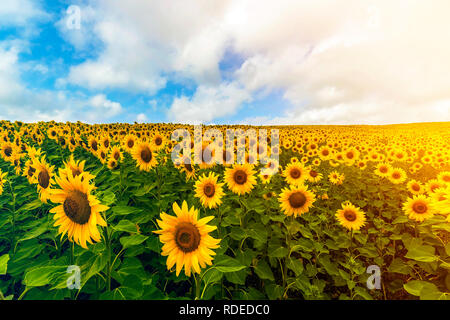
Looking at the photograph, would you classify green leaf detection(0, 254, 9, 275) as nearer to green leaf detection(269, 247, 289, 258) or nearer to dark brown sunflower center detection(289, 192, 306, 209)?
green leaf detection(269, 247, 289, 258)

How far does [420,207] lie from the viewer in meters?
4.27

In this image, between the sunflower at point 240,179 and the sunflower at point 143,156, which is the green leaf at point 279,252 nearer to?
the sunflower at point 240,179

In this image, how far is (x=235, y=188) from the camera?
13.1 ft

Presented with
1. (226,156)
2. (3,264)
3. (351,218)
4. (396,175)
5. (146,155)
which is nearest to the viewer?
(3,264)

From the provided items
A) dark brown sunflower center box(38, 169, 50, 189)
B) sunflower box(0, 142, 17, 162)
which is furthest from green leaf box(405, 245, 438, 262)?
sunflower box(0, 142, 17, 162)

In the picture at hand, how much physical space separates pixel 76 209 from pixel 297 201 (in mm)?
3164

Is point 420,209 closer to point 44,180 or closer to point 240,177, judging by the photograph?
point 240,177

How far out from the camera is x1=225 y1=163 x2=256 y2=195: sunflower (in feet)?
13.1

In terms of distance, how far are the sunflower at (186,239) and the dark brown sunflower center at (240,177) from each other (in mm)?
2155

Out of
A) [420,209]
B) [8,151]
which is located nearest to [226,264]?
[420,209]
